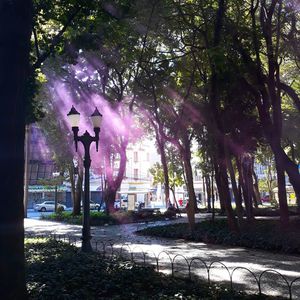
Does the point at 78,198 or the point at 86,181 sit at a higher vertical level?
the point at 78,198

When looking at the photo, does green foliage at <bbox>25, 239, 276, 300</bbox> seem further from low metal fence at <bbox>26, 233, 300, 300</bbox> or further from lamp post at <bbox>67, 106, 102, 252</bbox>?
lamp post at <bbox>67, 106, 102, 252</bbox>

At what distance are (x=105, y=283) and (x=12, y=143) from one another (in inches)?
128

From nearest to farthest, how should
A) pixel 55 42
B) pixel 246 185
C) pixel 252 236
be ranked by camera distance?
1. pixel 55 42
2. pixel 252 236
3. pixel 246 185

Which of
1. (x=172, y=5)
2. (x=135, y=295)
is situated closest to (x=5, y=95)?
(x=135, y=295)

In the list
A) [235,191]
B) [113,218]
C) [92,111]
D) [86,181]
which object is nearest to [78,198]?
[113,218]

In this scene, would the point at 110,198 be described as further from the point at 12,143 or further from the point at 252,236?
the point at 12,143

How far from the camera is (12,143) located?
496 centimetres

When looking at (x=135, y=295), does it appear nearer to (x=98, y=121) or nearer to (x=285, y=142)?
(x=98, y=121)

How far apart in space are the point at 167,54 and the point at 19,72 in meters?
13.2

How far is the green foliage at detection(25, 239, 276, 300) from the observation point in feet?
20.8

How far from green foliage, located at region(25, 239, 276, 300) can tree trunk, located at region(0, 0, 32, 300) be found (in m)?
1.49

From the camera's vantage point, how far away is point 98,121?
1220 cm

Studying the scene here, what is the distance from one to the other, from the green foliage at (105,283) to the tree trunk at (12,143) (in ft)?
4.89

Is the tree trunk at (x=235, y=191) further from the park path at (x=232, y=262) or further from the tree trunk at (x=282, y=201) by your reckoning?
the park path at (x=232, y=262)
